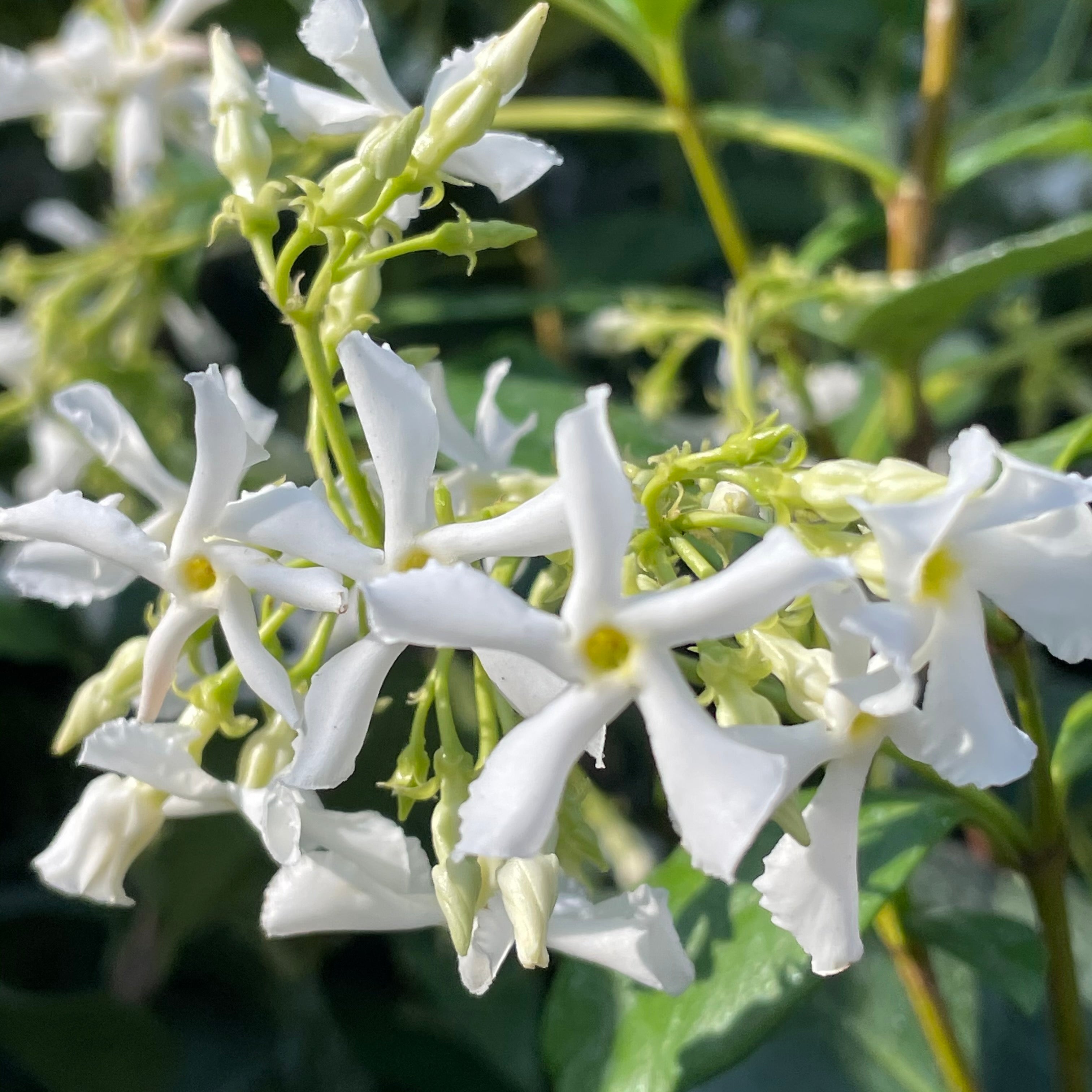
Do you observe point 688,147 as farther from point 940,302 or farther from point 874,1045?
point 874,1045

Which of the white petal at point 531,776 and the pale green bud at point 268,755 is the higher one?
the white petal at point 531,776

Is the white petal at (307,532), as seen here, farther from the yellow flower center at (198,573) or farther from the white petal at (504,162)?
the white petal at (504,162)

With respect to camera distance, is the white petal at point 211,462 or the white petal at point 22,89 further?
the white petal at point 22,89

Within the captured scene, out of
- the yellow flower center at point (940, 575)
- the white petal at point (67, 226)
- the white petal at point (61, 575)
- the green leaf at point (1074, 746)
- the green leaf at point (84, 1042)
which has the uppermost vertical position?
the yellow flower center at point (940, 575)

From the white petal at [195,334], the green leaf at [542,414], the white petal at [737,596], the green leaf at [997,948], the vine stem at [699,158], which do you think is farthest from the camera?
the white petal at [195,334]

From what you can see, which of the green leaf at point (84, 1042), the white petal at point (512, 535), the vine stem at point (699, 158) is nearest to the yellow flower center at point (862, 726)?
the white petal at point (512, 535)

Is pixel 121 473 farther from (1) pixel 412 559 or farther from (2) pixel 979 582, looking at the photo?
(2) pixel 979 582

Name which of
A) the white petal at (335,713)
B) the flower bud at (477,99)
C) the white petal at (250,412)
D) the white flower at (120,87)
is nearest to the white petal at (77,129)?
the white flower at (120,87)

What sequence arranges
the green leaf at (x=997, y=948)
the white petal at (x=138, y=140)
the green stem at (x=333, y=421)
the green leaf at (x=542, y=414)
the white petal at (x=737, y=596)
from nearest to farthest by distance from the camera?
1. the white petal at (x=737, y=596)
2. the green stem at (x=333, y=421)
3. the green leaf at (x=997, y=948)
4. the green leaf at (x=542, y=414)
5. the white petal at (x=138, y=140)
